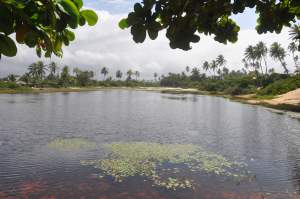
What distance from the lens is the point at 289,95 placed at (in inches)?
2283

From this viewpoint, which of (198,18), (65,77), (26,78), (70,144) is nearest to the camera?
(198,18)

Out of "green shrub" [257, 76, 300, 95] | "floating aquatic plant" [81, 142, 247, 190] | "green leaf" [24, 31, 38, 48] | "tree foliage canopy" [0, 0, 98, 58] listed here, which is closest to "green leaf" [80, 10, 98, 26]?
"tree foliage canopy" [0, 0, 98, 58]

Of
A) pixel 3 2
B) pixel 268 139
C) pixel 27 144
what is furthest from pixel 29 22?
pixel 268 139

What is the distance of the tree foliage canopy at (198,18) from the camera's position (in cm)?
259

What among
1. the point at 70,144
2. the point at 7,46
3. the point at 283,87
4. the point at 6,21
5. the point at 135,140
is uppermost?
the point at 6,21

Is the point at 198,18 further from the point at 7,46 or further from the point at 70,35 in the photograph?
the point at 7,46

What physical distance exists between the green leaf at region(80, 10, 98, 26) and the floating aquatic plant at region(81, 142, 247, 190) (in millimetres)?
11026

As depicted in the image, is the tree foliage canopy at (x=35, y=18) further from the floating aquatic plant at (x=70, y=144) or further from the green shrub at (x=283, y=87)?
the green shrub at (x=283, y=87)

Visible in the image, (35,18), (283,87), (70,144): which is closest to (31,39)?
(35,18)

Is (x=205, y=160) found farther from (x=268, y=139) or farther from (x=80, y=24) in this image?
(x=80, y=24)

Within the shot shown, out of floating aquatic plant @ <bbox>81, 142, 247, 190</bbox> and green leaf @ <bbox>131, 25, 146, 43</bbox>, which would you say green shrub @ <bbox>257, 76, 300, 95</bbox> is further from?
green leaf @ <bbox>131, 25, 146, 43</bbox>

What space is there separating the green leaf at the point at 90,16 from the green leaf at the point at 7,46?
49 cm

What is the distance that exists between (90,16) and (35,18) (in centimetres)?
36

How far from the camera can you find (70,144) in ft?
65.4
